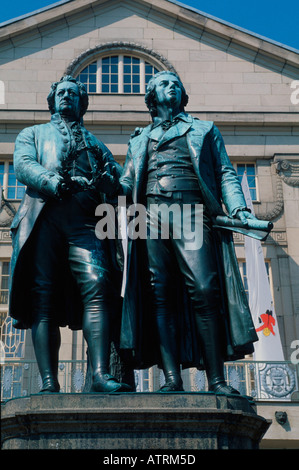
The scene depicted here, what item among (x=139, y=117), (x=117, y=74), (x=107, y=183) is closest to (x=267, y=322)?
(x=139, y=117)

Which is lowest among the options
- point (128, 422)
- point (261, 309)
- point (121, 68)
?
point (128, 422)

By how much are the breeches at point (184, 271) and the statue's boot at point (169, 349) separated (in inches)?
2.9

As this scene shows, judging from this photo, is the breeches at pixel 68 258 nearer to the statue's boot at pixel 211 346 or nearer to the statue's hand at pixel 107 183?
the statue's hand at pixel 107 183

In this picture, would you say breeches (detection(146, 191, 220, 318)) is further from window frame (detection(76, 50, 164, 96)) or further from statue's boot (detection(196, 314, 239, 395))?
window frame (detection(76, 50, 164, 96))

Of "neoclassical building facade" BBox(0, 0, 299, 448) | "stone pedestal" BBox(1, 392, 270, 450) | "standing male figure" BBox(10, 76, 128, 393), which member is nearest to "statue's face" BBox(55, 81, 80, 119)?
"standing male figure" BBox(10, 76, 128, 393)

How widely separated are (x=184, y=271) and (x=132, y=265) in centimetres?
42

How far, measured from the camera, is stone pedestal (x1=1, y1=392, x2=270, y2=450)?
16.9 ft

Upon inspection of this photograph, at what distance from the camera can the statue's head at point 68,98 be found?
268 inches

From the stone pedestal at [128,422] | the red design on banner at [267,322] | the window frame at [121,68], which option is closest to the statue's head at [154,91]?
the stone pedestal at [128,422]

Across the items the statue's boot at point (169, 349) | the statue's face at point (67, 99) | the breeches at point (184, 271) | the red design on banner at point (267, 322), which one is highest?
the red design on banner at point (267, 322)

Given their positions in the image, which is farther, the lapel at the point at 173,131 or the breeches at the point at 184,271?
the lapel at the point at 173,131

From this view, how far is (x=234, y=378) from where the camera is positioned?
60.0 feet

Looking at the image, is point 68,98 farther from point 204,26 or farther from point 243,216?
point 204,26
